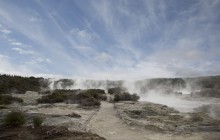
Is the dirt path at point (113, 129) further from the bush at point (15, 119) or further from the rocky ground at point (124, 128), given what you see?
the bush at point (15, 119)

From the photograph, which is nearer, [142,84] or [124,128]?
[124,128]

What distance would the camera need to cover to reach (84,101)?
29484 millimetres

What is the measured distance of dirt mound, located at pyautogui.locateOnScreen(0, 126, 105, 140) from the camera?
41.0ft

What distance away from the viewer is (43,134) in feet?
43.2

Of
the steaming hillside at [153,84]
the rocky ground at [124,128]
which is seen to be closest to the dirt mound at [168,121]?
the rocky ground at [124,128]

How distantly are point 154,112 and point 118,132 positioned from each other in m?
6.35

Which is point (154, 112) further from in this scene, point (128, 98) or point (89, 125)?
point (128, 98)

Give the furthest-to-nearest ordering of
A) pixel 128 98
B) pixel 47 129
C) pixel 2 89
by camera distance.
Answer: pixel 2 89 < pixel 128 98 < pixel 47 129

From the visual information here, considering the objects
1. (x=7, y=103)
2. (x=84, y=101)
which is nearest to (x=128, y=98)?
(x=84, y=101)

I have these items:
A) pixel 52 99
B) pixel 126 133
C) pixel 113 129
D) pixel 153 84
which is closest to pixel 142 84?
pixel 153 84

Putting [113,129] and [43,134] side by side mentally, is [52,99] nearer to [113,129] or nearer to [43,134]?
[113,129]

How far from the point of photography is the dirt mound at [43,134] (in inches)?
492

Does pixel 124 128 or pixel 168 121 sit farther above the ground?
pixel 168 121

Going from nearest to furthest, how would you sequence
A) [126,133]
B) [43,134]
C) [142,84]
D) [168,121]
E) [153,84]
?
[43,134], [126,133], [168,121], [142,84], [153,84]
